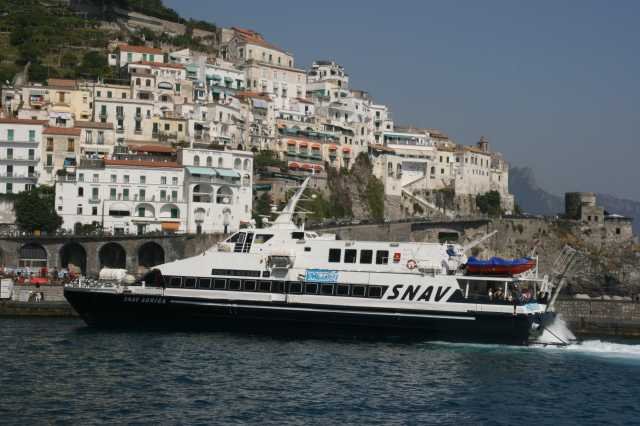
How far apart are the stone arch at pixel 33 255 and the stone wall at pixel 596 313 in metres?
33.8

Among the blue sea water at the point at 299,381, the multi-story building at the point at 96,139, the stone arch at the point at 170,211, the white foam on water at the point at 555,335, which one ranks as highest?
the multi-story building at the point at 96,139

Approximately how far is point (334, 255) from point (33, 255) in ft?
91.8

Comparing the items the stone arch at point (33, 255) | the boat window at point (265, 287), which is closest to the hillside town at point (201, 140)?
the stone arch at point (33, 255)

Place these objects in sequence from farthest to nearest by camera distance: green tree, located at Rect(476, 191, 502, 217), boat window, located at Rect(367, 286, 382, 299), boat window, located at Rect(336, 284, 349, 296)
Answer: green tree, located at Rect(476, 191, 502, 217) < boat window, located at Rect(336, 284, 349, 296) < boat window, located at Rect(367, 286, 382, 299)

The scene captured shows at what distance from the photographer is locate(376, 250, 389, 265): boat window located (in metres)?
42.3

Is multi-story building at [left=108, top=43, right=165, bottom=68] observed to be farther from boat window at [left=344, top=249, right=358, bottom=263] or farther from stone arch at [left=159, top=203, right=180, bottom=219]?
boat window at [left=344, top=249, right=358, bottom=263]

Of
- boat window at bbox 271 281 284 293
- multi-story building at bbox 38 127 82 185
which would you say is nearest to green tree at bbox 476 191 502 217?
Result: multi-story building at bbox 38 127 82 185

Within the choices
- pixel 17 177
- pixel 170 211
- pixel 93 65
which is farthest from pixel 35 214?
pixel 93 65

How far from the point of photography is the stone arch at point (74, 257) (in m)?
64.3

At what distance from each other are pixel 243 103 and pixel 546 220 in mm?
32129

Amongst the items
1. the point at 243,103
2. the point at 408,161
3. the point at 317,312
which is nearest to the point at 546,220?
the point at 408,161

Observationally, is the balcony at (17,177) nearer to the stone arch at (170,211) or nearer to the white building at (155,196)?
the white building at (155,196)

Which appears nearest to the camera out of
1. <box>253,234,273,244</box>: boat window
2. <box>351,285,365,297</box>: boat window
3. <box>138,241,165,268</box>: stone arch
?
<box>351,285,365,297</box>: boat window

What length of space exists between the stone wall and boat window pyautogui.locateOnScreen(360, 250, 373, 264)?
1736cm
